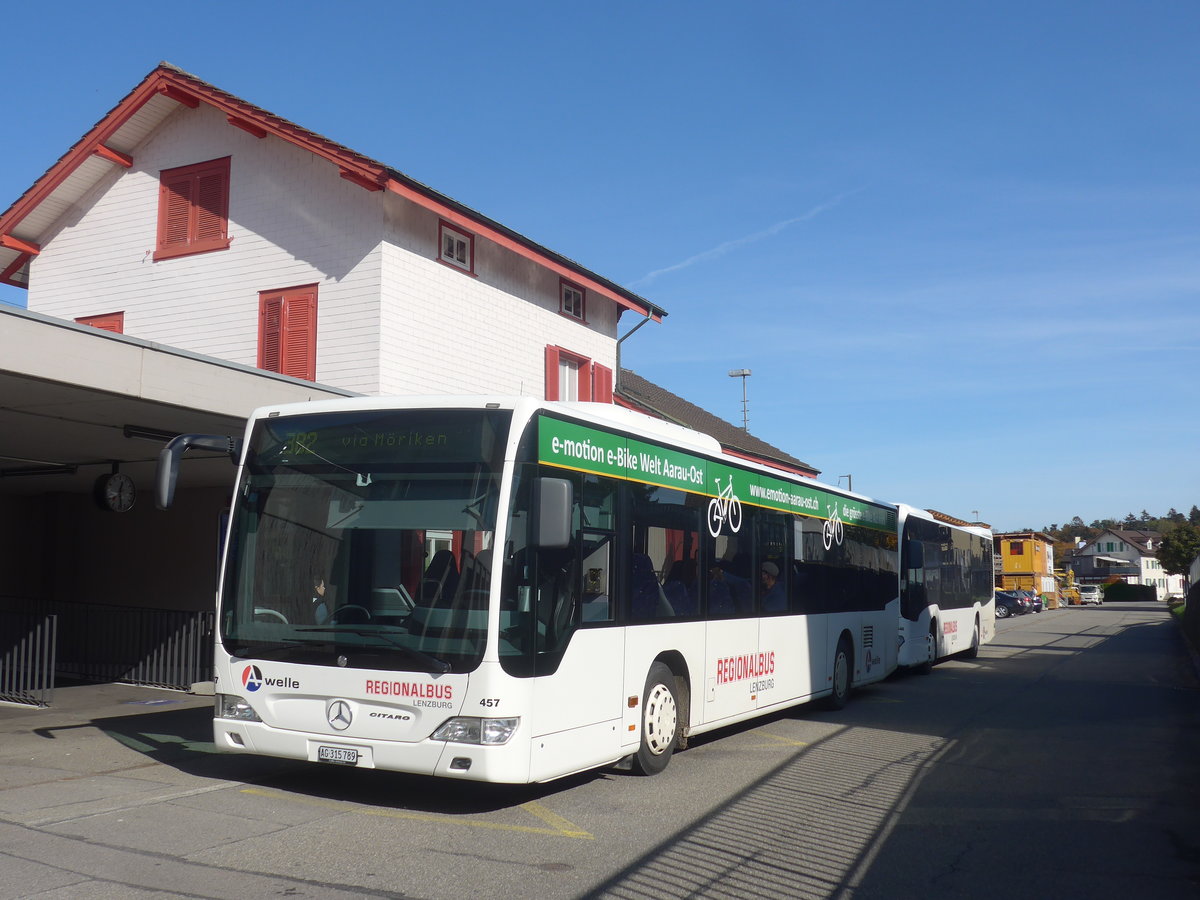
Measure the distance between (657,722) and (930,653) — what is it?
42.3 feet

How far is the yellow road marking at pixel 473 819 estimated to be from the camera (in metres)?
7.30

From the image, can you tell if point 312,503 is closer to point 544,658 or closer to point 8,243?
point 544,658

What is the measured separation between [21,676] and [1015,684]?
15326 millimetres

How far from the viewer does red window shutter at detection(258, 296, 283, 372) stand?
1905 centimetres

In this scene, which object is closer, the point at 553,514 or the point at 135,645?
the point at 553,514

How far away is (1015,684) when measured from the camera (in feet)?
62.8

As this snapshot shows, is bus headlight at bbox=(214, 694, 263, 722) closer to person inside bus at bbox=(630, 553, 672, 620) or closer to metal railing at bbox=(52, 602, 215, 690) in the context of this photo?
person inside bus at bbox=(630, 553, 672, 620)

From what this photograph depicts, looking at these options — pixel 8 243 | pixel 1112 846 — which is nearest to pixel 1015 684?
pixel 1112 846

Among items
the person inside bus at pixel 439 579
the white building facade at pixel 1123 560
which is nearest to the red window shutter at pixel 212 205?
the person inside bus at pixel 439 579

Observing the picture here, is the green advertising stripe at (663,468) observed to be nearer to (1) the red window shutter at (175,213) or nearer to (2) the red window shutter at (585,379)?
(2) the red window shutter at (585,379)

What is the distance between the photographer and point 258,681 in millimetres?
8023

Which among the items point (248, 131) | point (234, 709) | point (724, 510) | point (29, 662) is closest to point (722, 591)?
point (724, 510)

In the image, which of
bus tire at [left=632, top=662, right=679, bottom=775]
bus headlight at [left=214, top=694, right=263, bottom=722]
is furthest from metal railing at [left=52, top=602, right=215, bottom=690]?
bus tire at [left=632, top=662, right=679, bottom=775]

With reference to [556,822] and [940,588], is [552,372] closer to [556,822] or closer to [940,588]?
[940,588]
